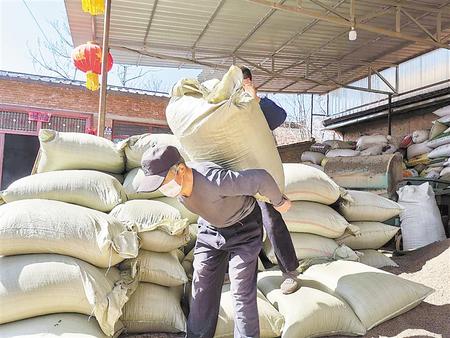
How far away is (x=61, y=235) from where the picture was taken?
6.04 ft

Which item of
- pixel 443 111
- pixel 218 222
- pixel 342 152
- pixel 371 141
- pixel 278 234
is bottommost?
pixel 278 234

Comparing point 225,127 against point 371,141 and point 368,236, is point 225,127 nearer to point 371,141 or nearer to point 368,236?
point 368,236

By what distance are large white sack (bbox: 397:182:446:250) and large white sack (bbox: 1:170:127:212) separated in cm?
269

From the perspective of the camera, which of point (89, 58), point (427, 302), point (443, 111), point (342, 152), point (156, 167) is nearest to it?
point (156, 167)

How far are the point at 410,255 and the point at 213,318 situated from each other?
7.07 feet

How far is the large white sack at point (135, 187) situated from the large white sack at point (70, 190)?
0.15 meters

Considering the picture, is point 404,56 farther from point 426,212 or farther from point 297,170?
point 297,170

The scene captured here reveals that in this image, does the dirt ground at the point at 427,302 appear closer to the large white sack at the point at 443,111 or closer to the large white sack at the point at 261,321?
the large white sack at the point at 261,321

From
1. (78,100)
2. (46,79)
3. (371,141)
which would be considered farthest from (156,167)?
(46,79)

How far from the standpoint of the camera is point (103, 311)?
1.71m

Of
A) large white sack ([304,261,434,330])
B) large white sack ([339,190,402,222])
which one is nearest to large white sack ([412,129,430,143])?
large white sack ([339,190,402,222])

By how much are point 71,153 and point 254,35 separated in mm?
4610

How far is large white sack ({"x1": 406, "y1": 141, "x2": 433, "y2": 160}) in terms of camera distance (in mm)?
6662

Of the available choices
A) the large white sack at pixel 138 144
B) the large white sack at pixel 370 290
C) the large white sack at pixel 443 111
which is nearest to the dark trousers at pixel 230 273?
the large white sack at pixel 370 290
